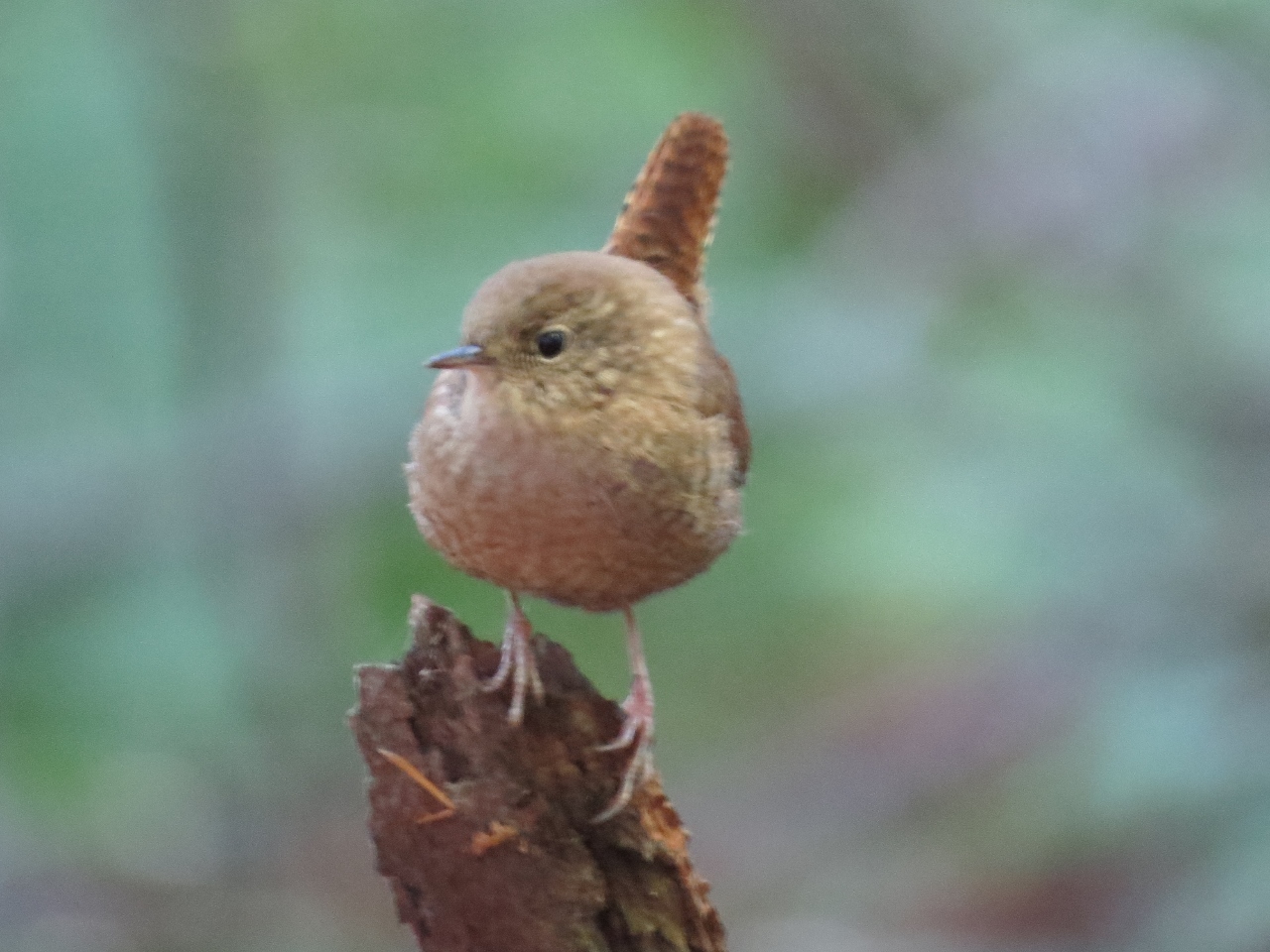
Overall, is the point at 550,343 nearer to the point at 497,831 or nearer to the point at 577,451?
the point at 577,451

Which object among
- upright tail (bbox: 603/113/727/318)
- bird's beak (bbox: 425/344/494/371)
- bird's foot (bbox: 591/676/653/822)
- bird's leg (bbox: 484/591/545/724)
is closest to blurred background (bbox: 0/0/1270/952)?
upright tail (bbox: 603/113/727/318)

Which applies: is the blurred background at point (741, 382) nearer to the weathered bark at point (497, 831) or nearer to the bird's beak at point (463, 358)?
the weathered bark at point (497, 831)

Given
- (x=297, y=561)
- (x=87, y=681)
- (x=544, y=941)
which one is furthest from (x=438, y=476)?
(x=87, y=681)

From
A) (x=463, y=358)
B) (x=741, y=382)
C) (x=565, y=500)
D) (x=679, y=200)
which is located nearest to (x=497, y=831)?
(x=565, y=500)

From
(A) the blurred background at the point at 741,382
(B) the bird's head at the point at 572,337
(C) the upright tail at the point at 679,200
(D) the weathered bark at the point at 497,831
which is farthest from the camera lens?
(A) the blurred background at the point at 741,382

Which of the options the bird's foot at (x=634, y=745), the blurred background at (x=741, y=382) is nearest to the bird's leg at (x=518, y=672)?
the bird's foot at (x=634, y=745)

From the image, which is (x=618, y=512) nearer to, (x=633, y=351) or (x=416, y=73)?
(x=633, y=351)
